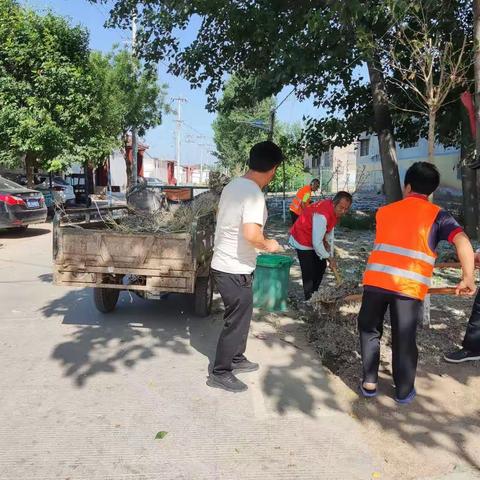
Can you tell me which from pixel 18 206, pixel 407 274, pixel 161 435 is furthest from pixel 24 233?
pixel 407 274

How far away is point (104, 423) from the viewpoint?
342 centimetres

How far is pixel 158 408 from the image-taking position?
144 inches

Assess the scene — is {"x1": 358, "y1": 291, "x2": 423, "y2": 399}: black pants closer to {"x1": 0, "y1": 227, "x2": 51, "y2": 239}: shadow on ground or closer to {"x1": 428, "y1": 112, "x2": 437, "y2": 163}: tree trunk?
{"x1": 428, "y1": 112, "x2": 437, "y2": 163}: tree trunk

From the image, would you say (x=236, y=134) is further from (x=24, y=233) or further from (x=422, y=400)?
(x=422, y=400)

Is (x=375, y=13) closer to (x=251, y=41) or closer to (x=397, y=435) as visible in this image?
(x=251, y=41)

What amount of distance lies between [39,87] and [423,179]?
13.7 metres

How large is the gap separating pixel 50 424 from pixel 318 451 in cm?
174

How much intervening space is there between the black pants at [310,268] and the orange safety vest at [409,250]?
7.39 ft

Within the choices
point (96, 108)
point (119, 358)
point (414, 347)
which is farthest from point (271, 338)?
point (96, 108)

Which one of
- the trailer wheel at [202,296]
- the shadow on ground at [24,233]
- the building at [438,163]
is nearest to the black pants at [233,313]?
the trailer wheel at [202,296]

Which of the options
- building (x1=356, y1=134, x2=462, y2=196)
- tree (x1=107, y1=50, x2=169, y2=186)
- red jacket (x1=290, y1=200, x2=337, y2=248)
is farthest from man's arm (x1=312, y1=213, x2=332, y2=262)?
tree (x1=107, y1=50, x2=169, y2=186)

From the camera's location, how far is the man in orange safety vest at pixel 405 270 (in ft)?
11.4

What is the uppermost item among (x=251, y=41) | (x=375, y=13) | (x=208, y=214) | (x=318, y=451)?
(x=251, y=41)

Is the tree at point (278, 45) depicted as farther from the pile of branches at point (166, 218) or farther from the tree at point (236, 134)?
the tree at point (236, 134)
